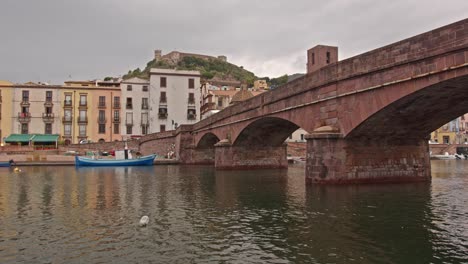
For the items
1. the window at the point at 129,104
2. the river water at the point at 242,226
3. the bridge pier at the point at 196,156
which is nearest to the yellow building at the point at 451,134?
the bridge pier at the point at 196,156

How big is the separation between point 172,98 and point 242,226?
59.3 m

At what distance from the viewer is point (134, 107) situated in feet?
223

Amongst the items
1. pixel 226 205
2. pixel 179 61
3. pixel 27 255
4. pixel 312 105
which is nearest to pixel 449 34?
pixel 312 105

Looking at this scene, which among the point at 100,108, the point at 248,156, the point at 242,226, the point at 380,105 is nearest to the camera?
the point at 242,226

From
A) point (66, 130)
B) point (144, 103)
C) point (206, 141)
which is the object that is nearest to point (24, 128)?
point (66, 130)

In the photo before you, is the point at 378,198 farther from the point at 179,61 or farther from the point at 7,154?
the point at 179,61

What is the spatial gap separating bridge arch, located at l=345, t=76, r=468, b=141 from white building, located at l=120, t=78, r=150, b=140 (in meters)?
54.0

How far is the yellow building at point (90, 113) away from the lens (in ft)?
216

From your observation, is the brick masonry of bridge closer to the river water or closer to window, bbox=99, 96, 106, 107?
the river water

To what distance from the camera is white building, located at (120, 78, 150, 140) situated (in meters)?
67.8

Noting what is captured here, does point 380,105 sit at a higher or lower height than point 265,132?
higher

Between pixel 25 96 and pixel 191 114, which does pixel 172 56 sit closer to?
pixel 191 114

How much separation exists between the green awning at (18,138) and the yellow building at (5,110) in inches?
67.7

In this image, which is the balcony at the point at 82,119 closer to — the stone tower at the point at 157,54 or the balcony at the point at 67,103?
the balcony at the point at 67,103
